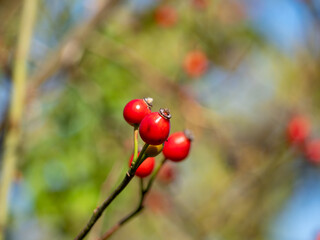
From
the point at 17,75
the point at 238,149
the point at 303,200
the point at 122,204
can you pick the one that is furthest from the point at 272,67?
the point at 17,75

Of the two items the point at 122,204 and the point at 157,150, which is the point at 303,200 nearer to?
the point at 122,204

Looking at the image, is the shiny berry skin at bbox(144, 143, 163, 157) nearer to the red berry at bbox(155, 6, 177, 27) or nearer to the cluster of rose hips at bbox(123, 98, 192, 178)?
the cluster of rose hips at bbox(123, 98, 192, 178)

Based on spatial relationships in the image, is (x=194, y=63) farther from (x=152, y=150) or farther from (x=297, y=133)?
(x=152, y=150)

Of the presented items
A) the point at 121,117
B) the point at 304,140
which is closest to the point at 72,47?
the point at 121,117

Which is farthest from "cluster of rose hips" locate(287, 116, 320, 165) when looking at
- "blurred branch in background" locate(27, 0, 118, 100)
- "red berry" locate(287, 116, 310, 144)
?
"blurred branch in background" locate(27, 0, 118, 100)

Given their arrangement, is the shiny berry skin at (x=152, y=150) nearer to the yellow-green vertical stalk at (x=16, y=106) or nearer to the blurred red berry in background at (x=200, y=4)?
the yellow-green vertical stalk at (x=16, y=106)

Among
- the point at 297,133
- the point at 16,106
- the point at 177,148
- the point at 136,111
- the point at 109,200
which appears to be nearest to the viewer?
the point at 109,200
